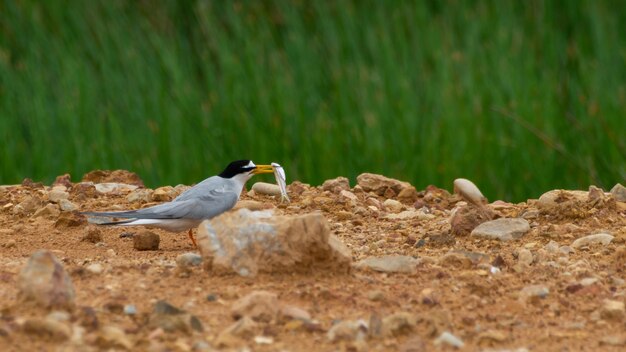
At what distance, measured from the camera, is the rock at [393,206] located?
5.53m

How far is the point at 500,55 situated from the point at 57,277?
212 inches

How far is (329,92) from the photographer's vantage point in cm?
820

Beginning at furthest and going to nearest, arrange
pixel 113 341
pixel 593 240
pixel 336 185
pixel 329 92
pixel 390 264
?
pixel 329 92 < pixel 336 185 < pixel 593 240 < pixel 390 264 < pixel 113 341

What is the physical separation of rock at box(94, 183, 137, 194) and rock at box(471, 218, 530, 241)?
78.8 inches

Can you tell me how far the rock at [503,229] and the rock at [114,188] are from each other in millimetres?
2003

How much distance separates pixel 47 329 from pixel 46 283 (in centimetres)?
26

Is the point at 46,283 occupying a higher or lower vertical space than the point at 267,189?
higher

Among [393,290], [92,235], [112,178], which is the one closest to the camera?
[393,290]

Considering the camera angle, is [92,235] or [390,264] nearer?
[390,264]

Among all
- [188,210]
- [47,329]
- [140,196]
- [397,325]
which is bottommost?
[140,196]

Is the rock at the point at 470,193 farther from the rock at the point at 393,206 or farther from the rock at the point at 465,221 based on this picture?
the rock at the point at 465,221

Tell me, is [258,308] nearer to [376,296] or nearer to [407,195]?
[376,296]

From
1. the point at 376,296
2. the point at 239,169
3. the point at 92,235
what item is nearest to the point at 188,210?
the point at 92,235

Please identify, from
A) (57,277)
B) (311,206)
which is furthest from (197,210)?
(57,277)
